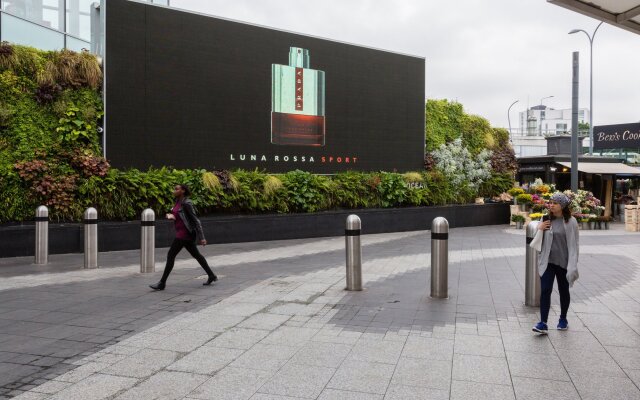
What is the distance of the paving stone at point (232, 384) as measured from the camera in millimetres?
4254

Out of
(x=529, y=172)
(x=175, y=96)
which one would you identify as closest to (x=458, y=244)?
(x=175, y=96)

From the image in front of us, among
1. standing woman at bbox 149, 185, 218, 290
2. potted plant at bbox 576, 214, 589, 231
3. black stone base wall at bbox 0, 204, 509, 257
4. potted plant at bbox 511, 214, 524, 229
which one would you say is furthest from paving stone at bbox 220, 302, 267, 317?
potted plant at bbox 576, 214, 589, 231

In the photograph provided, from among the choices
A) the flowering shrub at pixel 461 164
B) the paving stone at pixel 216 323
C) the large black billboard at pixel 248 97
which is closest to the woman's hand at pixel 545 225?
the paving stone at pixel 216 323

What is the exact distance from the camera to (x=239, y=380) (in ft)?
15.1

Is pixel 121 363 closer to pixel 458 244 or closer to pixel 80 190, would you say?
→ pixel 80 190

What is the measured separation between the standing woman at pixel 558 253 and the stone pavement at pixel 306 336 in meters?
0.33

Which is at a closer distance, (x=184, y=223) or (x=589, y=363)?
(x=589, y=363)

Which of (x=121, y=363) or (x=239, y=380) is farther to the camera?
(x=121, y=363)

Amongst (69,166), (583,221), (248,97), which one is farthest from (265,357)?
(583,221)

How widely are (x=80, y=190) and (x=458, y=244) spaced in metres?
9.97

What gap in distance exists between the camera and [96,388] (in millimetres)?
4375

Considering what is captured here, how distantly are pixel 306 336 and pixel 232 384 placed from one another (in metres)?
1.56

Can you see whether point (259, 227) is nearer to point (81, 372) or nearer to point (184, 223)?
point (184, 223)

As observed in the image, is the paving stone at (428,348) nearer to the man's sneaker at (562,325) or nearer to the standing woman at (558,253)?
the standing woman at (558,253)
